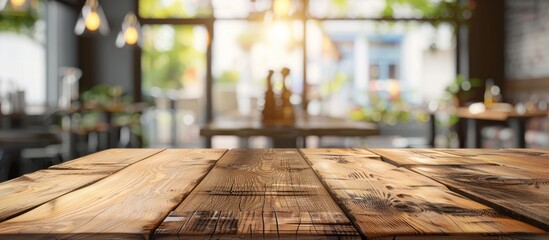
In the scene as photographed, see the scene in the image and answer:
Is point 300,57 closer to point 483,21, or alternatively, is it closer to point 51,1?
point 483,21

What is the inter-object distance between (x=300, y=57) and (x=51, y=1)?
322 centimetres

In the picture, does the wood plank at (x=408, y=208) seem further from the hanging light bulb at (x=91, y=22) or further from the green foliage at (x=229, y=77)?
the green foliage at (x=229, y=77)

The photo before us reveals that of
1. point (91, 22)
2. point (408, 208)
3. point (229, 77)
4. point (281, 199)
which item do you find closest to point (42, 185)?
point (281, 199)

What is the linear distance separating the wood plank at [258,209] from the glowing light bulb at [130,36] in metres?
6.18

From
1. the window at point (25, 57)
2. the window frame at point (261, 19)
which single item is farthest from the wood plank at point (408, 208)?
the window frame at point (261, 19)

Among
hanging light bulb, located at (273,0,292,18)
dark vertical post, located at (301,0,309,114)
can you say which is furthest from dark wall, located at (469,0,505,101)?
hanging light bulb, located at (273,0,292,18)

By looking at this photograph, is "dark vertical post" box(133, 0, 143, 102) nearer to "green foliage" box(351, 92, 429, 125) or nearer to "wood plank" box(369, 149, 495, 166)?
"green foliage" box(351, 92, 429, 125)

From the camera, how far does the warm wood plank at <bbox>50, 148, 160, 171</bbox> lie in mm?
1374

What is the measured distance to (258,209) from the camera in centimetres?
86

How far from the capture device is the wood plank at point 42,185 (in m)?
0.91

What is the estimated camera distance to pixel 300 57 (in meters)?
9.27

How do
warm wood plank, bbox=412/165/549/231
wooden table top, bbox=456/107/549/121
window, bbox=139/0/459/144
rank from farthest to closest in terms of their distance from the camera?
window, bbox=139/0/459/144, wooden table top, bbox=456/107/549/121, warm wood plank, bbox=412/165/549/231

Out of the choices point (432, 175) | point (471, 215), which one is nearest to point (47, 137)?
point (432, 175)

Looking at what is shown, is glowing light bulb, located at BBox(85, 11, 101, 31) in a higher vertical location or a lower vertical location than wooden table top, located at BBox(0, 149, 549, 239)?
higher
